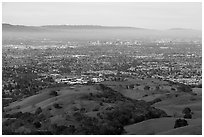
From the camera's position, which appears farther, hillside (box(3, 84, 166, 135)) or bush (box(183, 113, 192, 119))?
bush (box(183, 113, 192, 119))

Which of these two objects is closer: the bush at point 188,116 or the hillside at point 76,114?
the hillside at point 76,114

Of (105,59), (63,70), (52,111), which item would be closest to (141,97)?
(52,111)

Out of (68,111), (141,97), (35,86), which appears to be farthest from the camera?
(35,86)

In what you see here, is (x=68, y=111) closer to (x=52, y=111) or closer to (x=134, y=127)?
(x=52, y=111)

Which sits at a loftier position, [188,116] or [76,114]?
[76,114]

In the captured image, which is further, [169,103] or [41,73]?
[41,73]

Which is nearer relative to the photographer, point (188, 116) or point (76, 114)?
point (76, 114)

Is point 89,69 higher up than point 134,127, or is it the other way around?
point 134,127

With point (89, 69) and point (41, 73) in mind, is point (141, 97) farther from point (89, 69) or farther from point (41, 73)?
point (89, 69)

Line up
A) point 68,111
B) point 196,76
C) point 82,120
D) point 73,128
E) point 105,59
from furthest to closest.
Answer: point 105,59, point 196,76, point 68,111, point 82,120, point 73,128
